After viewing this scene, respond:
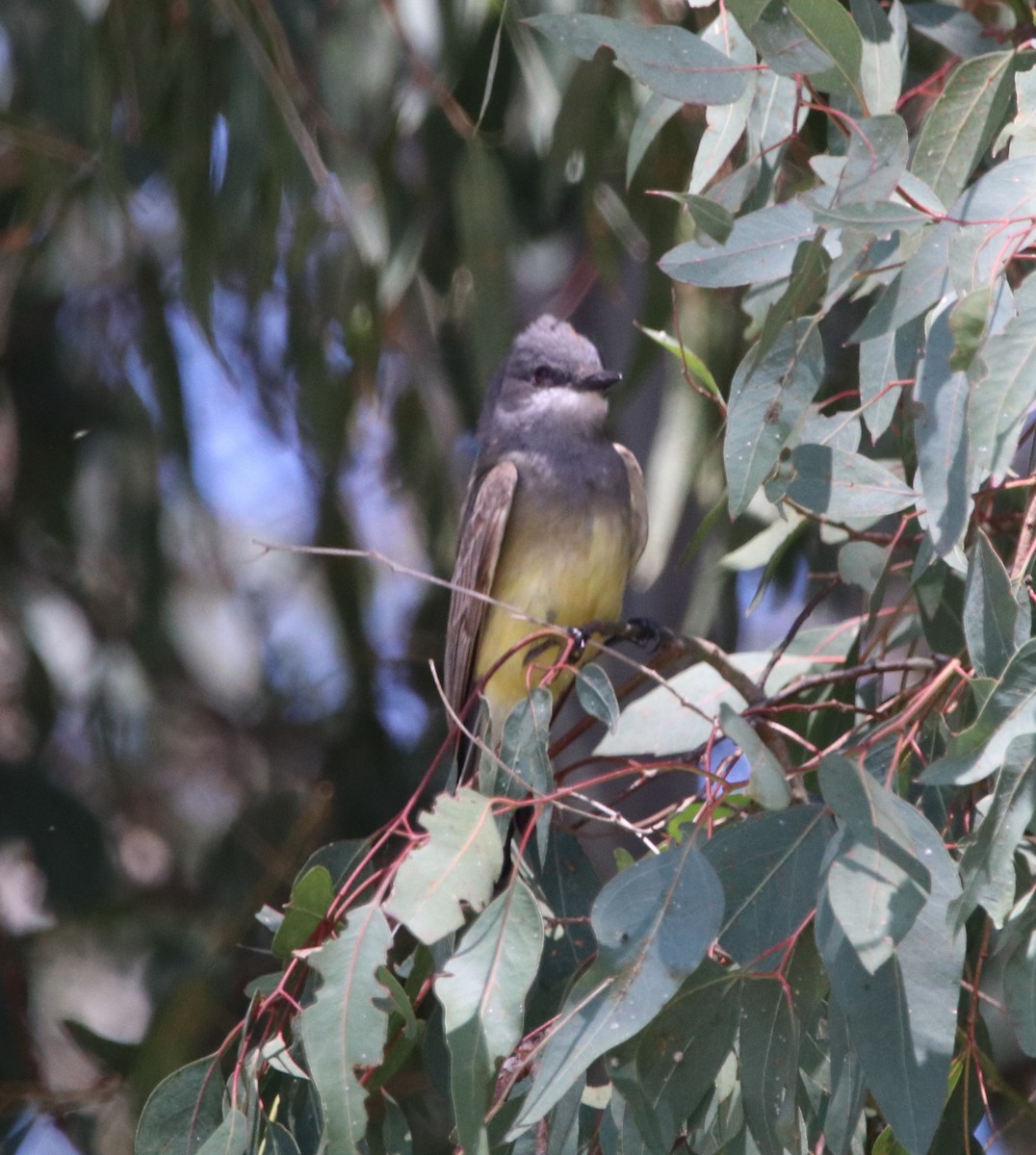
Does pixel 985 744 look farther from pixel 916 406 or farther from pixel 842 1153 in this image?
pixel 842 1153

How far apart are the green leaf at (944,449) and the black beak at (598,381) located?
1.63 meters

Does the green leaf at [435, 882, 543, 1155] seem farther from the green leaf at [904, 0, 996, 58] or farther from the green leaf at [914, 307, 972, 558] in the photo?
the green leaf at [904, 0, 996, 58]

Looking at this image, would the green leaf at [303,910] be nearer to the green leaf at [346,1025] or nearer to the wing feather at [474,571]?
the green leaf at [346,1025]

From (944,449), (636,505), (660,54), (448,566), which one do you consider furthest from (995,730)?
(448,566)

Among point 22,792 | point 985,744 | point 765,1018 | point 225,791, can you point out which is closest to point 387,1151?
point 765,1018

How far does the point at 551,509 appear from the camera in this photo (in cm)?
301

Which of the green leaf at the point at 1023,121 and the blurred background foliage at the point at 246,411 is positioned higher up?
the green leaf at the point at 1023,121

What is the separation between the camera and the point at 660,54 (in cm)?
161

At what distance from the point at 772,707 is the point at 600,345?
2120 millimetres

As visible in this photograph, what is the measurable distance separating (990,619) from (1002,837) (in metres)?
0.21

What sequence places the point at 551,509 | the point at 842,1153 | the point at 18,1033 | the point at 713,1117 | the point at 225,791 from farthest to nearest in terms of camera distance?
the point at 225,791 < the point at 18,1033 < the point at 551,509 < the point at 713,1117 < the point at 842,1153

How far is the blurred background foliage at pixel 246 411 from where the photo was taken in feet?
9.84

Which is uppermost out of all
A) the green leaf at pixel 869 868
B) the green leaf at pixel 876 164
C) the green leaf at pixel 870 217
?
the green leaf at pixel 876 164

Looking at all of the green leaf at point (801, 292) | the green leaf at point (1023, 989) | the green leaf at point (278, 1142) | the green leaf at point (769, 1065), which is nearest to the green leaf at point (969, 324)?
the green leaf at point (801, 292)
